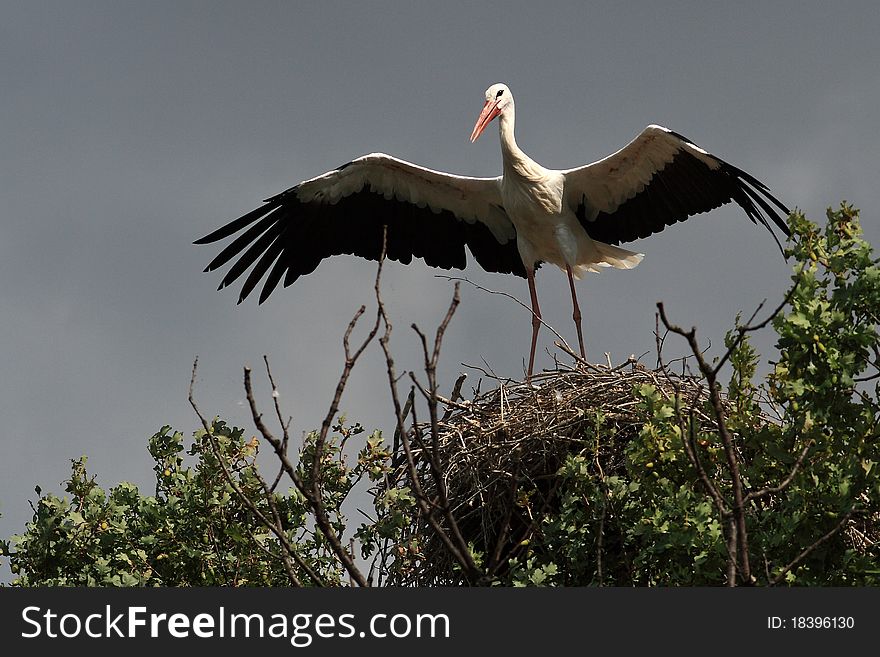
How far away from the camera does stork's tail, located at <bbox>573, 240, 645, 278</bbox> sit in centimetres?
894

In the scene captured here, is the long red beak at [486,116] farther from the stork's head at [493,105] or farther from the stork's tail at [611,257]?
the stork's tail at [611,257]

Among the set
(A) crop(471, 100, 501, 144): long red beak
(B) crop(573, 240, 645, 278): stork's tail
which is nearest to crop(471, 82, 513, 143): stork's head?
(A) crop(471, 100, 501, 144): long red beak

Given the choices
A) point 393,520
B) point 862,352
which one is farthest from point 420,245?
point 862,352

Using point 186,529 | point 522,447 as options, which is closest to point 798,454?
point 522,447

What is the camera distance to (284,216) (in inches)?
364

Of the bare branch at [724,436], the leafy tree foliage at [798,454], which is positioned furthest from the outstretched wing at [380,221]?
the bare branch at [724,436]

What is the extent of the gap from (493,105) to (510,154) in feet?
1.59

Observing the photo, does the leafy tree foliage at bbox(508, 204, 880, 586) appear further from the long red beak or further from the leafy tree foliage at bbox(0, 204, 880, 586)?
the long red beak

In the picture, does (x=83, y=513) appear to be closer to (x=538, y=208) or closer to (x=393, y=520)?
(x=393, y=520)

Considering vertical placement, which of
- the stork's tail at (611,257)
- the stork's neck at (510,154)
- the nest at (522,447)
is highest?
the stork's neck at (510,154)

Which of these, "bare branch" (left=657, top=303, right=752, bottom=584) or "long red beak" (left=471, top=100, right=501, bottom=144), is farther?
"long red beak" (left=471, top=100, right=501, bottom=144)

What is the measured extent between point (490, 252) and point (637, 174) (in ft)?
4.82

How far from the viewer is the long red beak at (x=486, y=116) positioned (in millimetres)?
8633

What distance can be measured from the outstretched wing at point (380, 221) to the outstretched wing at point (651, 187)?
717 millimetres
